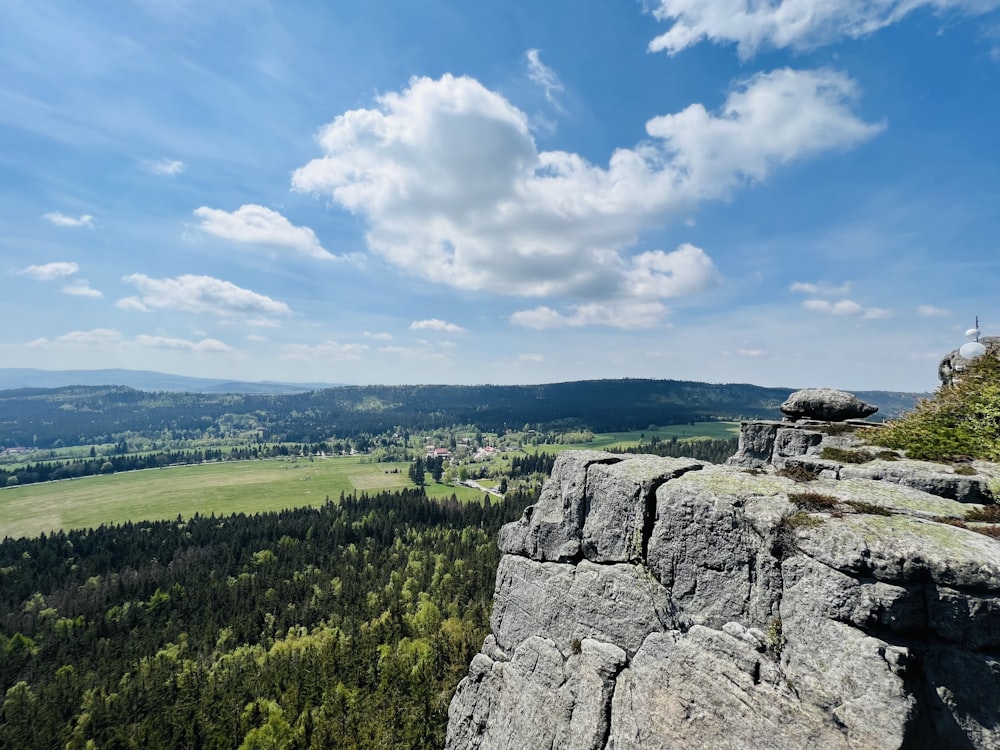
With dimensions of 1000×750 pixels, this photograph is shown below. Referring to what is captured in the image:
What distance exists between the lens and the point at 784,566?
16.4 meters

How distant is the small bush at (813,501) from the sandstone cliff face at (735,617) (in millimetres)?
117

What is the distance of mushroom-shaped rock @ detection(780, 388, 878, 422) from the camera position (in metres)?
35.9

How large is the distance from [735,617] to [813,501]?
5444mm

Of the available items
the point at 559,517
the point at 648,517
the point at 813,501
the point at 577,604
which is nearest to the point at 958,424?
the point at 813,501

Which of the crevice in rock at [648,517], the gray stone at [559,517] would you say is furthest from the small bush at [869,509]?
the gray stone at [559,517]

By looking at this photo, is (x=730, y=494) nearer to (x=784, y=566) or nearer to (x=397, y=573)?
(x=784, y=566)

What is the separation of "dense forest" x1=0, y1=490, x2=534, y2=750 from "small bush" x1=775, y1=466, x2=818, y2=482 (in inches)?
2164

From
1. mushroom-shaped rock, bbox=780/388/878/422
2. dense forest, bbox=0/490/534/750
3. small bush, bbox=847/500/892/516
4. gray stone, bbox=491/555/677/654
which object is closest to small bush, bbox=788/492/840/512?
small bush, bbox=847/500/892/516

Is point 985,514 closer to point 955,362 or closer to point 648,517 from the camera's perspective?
point 648,517

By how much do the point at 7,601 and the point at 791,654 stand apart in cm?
19452

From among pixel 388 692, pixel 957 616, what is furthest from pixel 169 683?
pixel 957 616

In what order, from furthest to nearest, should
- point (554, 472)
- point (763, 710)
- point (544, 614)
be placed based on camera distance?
point (554, 472) < point (544, 614) < point (763, 710)

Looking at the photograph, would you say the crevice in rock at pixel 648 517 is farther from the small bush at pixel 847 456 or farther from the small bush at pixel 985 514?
the small bush at pixel 847 456

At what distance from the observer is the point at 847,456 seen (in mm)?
25719
